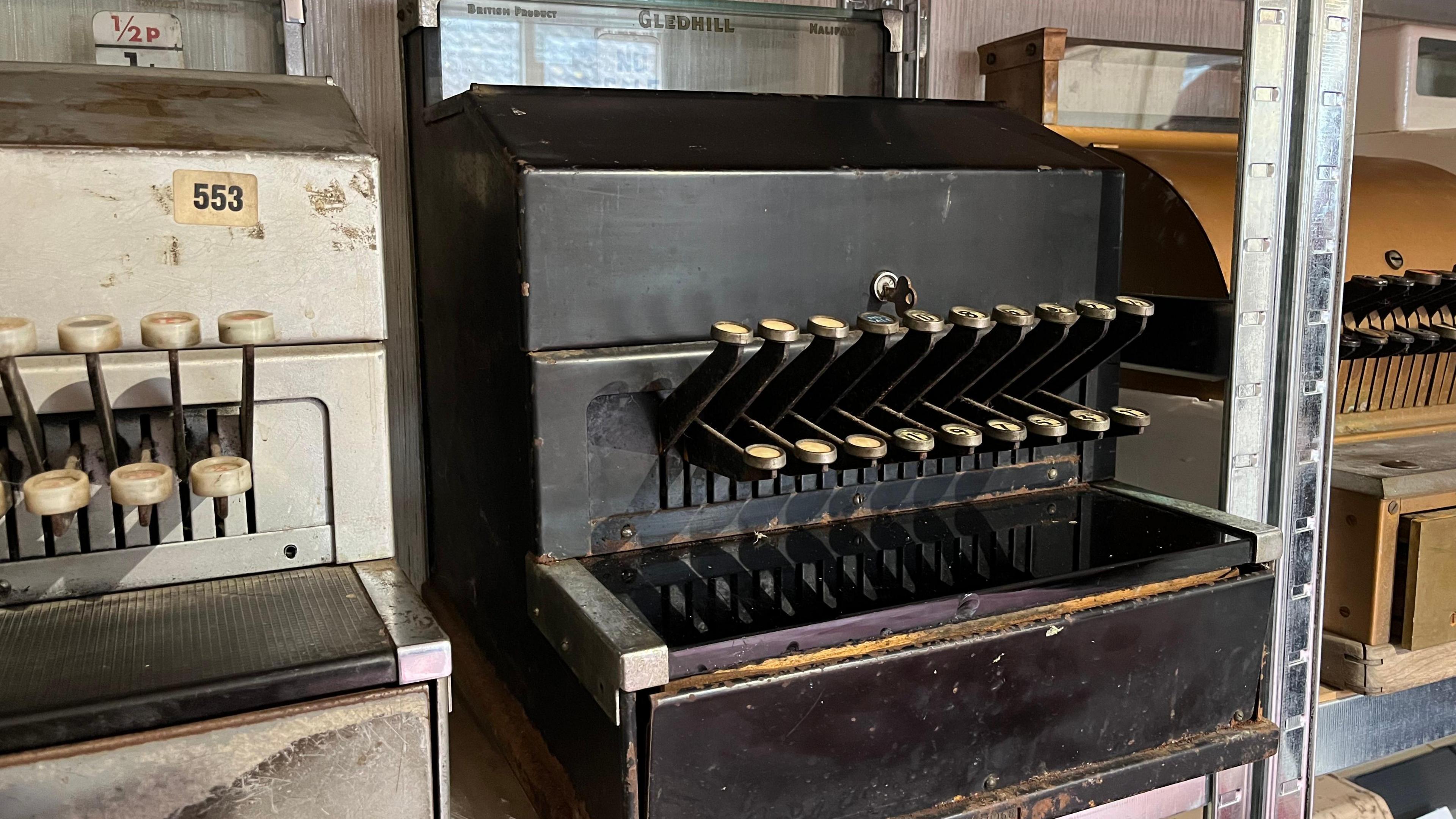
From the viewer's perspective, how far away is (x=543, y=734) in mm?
1116

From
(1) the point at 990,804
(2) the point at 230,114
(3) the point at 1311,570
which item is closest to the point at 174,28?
(2) the point at 230,114

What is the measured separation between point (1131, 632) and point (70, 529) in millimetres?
953

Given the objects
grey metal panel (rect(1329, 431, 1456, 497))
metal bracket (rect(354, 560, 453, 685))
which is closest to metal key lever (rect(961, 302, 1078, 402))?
grey metal panel (rect(1329, 431, 1456, 497))

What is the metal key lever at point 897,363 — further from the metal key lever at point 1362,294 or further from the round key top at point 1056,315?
the metal key lever at point 1362,294

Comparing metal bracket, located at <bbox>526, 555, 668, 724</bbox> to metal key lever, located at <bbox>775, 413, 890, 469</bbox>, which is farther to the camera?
metal key lever, located at <bbox>775, 413, 890, 469</bbox>

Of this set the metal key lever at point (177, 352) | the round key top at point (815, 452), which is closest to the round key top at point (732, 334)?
the round key top at point (815, 452)

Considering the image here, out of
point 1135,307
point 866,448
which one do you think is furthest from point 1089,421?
point 866,448

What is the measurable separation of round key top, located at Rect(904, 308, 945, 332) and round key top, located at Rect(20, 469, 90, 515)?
2.35 feet

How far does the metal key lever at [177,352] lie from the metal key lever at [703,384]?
0.43 metres

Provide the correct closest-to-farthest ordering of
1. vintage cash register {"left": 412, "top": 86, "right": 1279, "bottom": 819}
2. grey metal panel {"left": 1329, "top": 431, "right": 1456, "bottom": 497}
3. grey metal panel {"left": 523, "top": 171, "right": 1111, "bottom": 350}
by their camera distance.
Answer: vintage cash register {"left": 412, "top": 86, "right": 1279, "bottom": 819}, grey metal panel {"left": 523, "top": 171, "right": 1111, "bottom": 350}, grey metal panel {"left": 1329, "top": 431, "right": 1456, "bottom": 497}

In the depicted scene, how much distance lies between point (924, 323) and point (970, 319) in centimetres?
5

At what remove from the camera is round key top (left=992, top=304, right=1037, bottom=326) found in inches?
42.0

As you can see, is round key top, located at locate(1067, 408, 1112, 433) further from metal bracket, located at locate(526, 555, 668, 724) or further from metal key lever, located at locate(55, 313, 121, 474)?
metal key lever, located at locate(55, 313, 121, 474)

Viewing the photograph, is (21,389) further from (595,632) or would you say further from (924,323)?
(924,323)
